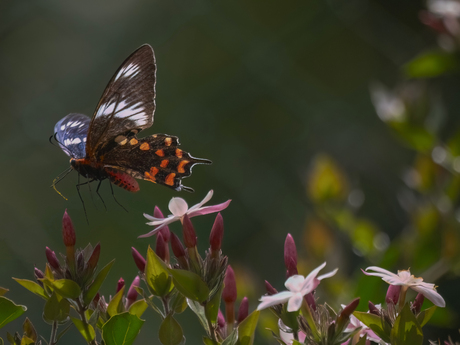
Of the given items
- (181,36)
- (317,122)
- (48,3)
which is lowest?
(317,122)

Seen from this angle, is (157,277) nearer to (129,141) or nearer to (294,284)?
(294,284)

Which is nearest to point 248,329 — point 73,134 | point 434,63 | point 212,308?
point 212,308

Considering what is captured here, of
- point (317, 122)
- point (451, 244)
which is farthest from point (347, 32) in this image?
point (451, 244)

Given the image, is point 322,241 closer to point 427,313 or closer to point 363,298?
point 363,298

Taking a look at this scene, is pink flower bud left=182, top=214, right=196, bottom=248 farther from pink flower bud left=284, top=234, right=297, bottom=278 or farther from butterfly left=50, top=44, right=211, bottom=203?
butterfly left=50, top=44, right=211, bottom=203

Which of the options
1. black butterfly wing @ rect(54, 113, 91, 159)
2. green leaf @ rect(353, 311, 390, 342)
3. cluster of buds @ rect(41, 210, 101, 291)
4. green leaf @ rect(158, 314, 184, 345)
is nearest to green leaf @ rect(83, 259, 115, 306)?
cluster of buds @ rect(41, 210, 101, 291)

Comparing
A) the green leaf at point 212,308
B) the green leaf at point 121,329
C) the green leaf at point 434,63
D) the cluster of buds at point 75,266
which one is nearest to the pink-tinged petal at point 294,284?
the green leaf at point 212,308
